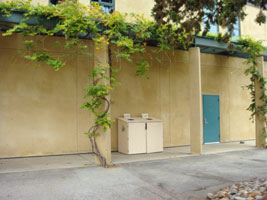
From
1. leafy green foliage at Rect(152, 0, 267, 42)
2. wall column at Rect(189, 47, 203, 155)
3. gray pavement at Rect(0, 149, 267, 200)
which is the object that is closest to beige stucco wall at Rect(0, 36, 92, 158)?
gray pavement at Rect(0, 149, 267, 200)

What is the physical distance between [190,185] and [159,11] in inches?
166

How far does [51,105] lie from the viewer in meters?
8.38

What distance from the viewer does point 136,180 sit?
5.52 m

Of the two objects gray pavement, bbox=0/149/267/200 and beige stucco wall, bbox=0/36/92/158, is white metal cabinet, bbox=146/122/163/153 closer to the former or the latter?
gray pavement, bbox=0/149/267/200

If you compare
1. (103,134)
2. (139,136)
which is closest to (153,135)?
(139,136)

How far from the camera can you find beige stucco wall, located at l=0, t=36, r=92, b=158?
7.81 metres

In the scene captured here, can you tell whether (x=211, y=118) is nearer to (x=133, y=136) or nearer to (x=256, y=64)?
(x=256, y=64)

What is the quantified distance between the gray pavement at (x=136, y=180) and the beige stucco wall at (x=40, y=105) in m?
2.10

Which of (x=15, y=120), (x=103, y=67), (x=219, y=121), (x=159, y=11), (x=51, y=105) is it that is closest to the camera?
(x=159, y=11)

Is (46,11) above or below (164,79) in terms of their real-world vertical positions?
above

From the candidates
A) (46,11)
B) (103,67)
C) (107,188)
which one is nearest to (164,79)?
(103,67)

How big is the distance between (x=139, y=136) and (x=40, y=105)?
3419mm

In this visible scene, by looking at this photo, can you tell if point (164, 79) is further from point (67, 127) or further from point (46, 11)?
point (46, 11)

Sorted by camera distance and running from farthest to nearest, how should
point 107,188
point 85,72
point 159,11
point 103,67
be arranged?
1. point 85,72
2. point 103,67
3. point 159,11
4. point 107,188
